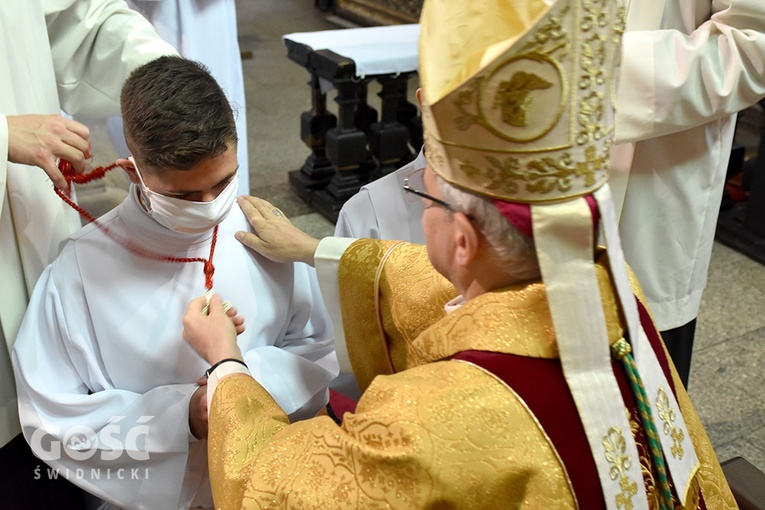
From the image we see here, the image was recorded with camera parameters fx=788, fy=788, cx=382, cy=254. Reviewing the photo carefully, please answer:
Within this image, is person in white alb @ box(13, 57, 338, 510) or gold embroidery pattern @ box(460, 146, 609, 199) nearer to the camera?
gold embroidery pattern @ box(460, 146, 609, 199)

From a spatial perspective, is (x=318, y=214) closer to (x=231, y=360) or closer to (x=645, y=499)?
(x=231, y=360)

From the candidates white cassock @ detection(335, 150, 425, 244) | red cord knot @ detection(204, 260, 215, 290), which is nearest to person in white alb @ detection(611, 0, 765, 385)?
white cassock @ detection(335, 150, 425, 244)

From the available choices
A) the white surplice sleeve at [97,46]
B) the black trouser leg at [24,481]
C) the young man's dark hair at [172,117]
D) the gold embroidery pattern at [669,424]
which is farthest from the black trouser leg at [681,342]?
the black trouser leg at [24,481]

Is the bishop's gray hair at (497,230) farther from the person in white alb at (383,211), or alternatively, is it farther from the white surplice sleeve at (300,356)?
the person in white alb at (383,211)

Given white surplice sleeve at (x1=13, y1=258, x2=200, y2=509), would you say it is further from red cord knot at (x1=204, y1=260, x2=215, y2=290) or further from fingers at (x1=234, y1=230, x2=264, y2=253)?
fingers at (x1=234, y1=230, x2=264, y2=253)

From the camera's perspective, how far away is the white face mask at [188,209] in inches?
66.2

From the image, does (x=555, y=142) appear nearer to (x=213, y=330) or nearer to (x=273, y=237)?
(x=213, y=330)

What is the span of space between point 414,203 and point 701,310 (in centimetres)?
245

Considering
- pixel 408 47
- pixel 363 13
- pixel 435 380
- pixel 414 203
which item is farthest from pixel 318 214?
pixel 363 13

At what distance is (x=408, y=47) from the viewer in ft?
14.9

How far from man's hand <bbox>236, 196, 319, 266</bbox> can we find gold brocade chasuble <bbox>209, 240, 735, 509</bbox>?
52cm

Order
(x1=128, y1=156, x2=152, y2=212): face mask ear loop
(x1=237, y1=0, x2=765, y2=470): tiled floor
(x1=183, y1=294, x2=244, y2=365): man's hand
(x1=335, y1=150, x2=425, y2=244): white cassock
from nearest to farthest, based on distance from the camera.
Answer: (x1=183, y1=294, x2=244, y2=365): man's hand < (x1=128, y1=156, x2=152, y2=212): face mask ear loop < (x1=335, y1=150, x2=425, y2=244): white cassock < (x1=237, y1=0, x2=765, y2=470): tiled floor

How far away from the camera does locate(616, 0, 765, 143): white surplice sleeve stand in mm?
2068

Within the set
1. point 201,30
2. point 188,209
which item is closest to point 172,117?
point 188,209
